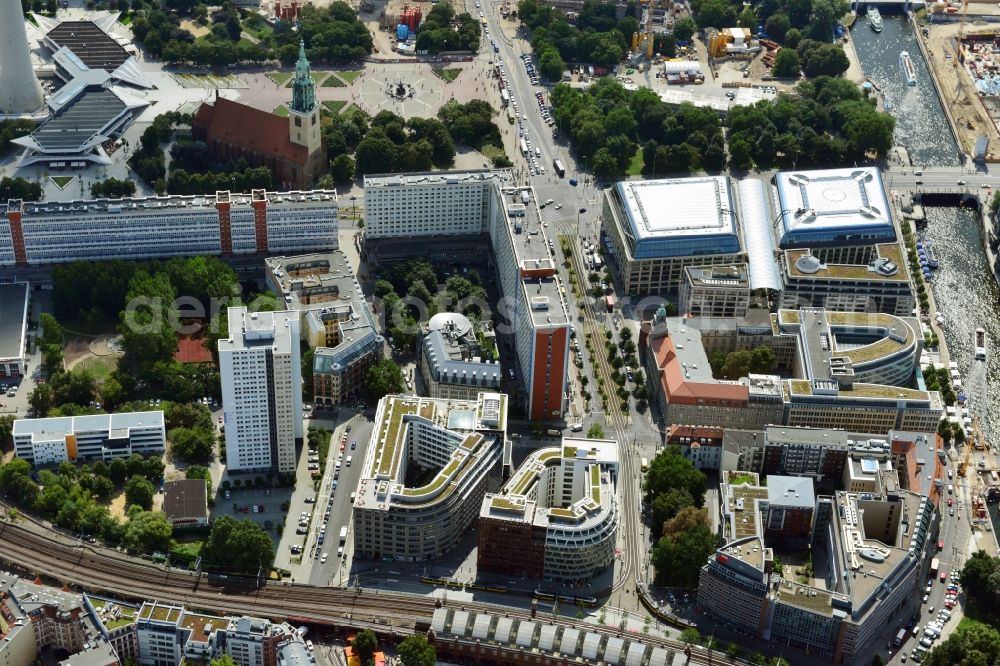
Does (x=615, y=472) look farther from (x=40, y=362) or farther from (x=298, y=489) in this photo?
(x=40, y=362)

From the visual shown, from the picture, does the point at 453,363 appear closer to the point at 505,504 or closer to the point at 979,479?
the point at 505,504

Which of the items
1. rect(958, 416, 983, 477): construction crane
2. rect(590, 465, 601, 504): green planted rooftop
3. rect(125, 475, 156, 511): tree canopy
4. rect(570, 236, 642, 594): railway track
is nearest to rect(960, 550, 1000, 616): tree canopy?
rect(958, 416, 983, 477): construction crane

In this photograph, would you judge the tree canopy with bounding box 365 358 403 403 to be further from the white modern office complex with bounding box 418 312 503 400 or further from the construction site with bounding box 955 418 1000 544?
the construction site with bounding box 955 418 1000 544

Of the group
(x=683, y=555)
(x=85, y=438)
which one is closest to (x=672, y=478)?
(x=683, y=555)

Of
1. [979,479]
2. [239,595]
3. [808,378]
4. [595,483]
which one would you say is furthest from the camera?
[808,378]

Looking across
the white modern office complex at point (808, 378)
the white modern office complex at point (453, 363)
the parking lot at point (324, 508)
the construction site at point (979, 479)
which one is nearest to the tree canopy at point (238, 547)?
the parking lot at point (324, 508)

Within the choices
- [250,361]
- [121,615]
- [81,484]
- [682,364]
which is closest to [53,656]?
[121,615]
